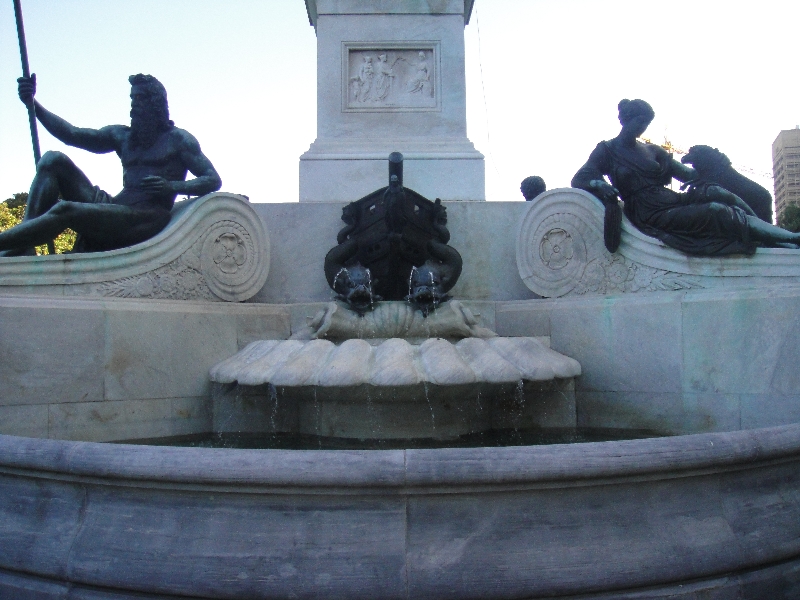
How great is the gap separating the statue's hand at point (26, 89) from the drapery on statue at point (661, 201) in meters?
5.14

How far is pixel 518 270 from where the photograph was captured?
6488mm

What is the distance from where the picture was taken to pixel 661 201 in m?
5.83

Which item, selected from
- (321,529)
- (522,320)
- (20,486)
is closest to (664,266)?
(522,320)

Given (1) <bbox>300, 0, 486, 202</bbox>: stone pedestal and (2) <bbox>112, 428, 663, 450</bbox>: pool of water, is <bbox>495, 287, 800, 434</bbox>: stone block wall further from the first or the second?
(1) <bbox>300, 0, 486, 202</bbox>: stone pedestal

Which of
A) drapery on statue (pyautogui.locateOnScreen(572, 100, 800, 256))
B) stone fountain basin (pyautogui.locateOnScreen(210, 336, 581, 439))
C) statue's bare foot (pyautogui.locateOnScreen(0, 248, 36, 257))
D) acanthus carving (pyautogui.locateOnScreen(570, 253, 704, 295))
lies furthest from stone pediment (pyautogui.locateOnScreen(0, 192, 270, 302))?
drapery on statue (pyautogui.locateOnScreen(572, 100, 800, 256))

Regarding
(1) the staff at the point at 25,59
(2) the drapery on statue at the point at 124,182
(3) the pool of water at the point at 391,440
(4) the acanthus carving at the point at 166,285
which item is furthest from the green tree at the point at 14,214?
(3) the pool of water at the point at 391,440

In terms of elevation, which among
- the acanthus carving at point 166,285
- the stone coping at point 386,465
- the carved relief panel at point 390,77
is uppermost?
the carved relief panel at point 390,77

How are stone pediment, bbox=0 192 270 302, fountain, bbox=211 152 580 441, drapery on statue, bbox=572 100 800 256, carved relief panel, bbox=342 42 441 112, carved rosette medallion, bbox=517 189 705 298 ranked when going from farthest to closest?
carved relief panel, bbox=342 42 441 112 → carved rosette medallion, bbox=517 189 705 298 → drapery on statue, bbox=572 100 800 256 → stone pediment, bbox=0 192 270 302 → fountain, bbox=211 152 580 441

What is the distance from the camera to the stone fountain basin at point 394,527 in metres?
2.63

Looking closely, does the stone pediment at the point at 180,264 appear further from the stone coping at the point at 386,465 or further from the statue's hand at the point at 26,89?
the stone coping at the point at 386,465

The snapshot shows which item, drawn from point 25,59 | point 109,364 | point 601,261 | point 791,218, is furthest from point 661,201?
point 791,218

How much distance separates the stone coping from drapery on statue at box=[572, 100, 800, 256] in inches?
118

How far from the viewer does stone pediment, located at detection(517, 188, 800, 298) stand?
523 cm

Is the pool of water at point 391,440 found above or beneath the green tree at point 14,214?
beneath
